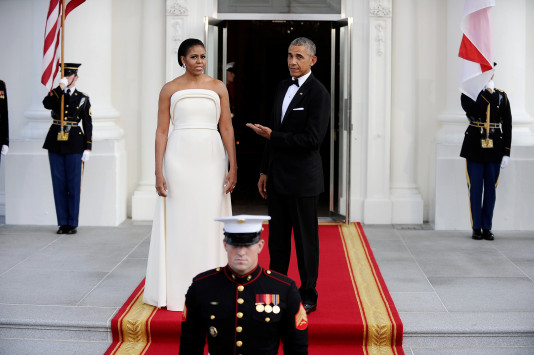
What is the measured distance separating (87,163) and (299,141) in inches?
173

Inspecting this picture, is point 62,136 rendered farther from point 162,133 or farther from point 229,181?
point 229,181

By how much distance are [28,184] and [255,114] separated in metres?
7.58

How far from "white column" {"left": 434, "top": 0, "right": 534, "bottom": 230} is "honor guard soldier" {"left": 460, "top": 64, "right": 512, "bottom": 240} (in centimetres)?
46

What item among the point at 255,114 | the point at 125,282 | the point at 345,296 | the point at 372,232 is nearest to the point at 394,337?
the point at 345,296

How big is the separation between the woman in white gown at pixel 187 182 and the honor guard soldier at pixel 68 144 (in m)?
3.09

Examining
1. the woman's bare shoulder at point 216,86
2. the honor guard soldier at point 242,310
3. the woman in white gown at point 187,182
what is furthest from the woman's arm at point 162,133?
the honor guard soldier at point 242,310

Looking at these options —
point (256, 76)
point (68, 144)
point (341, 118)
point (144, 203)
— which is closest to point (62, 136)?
point (68, 144)

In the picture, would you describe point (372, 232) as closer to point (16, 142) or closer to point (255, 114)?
point (16, 142)

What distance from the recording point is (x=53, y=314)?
5.90 m

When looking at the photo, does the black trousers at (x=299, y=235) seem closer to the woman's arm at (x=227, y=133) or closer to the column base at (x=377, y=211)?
the woman's arm at (x=227, y=133)

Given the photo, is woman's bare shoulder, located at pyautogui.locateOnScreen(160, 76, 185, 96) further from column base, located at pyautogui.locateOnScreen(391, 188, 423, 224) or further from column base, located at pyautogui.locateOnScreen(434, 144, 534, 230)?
column base, located at pyautogui.locateOnScreen(391, 188, 423, 224)

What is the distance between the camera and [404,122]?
9719 millimetres

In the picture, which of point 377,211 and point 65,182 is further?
point 377,211

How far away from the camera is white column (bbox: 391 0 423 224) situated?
31.7 ft
